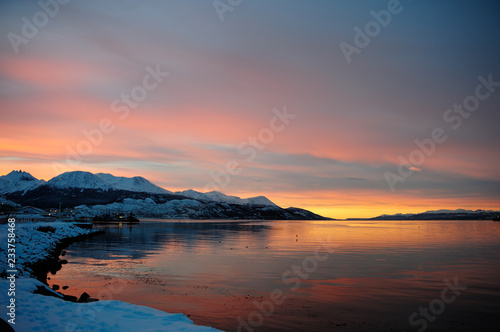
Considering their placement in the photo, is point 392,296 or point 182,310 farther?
point 392,296

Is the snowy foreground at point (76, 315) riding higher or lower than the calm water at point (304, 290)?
higher

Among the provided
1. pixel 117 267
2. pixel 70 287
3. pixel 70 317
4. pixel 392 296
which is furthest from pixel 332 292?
pixel 117 267

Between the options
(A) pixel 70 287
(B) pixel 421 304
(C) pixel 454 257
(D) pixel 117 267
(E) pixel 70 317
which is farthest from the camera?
(C) pixel 454 257

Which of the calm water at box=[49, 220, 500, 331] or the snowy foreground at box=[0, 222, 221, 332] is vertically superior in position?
the snowy foreground at box=[0, 222, 221, 332]

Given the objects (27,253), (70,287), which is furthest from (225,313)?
(27,253)

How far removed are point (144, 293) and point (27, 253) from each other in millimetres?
19837

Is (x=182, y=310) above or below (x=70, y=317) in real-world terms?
below

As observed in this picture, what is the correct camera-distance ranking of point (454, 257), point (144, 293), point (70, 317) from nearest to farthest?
point (70, 317)
point (144, 293)
point (454, 257)

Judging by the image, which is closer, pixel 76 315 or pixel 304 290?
pixel 76 315

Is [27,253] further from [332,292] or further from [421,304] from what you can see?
[421,304]

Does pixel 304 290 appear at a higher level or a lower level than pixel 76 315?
lower

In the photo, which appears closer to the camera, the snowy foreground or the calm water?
the snowy foreground

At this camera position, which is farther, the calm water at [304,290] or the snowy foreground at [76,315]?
the calm water at [304,290]

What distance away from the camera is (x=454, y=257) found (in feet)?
152
